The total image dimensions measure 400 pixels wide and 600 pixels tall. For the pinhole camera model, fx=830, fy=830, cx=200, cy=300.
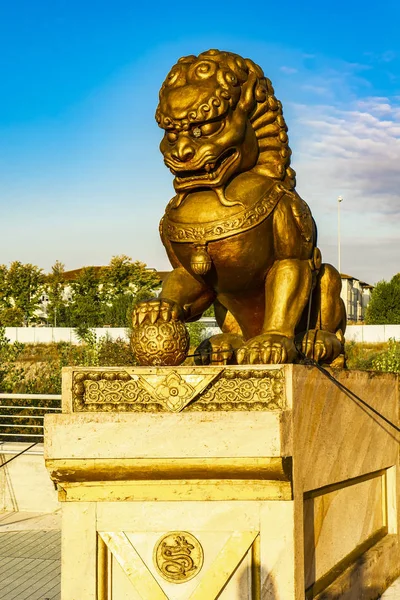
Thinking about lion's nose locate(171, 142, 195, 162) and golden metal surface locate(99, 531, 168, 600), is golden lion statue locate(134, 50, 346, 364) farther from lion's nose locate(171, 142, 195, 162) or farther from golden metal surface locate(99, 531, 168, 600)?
golden metal surface locate(99, 531, 168, 600)

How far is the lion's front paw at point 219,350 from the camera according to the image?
184 inches

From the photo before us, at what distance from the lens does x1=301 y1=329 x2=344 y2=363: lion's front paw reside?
471cm

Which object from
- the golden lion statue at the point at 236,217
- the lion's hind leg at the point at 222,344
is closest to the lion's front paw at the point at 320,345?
the golden lion statue at the point at 236,217

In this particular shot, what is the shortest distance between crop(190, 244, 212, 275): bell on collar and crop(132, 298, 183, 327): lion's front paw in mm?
257

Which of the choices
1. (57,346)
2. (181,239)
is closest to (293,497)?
(181,239)

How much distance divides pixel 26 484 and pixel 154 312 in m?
6.29

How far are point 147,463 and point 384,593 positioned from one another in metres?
2.32

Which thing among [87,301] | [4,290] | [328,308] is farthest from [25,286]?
[328,308]

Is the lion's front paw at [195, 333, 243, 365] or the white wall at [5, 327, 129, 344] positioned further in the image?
the white wall at [5, 327, 129, 344]

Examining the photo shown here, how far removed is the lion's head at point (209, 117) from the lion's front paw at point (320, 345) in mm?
1022

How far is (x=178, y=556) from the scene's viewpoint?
3691 mm

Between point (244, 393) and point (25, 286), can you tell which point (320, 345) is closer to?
point (244, 393)

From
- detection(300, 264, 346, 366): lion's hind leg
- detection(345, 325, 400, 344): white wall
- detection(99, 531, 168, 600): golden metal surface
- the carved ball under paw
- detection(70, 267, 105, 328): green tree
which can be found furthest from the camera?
detection(70, 267, 105, 328): green tree

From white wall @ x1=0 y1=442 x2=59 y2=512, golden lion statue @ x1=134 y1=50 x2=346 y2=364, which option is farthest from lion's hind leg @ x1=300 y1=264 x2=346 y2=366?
white wall @ x1=0 y1=442 x2=59 y2=512
